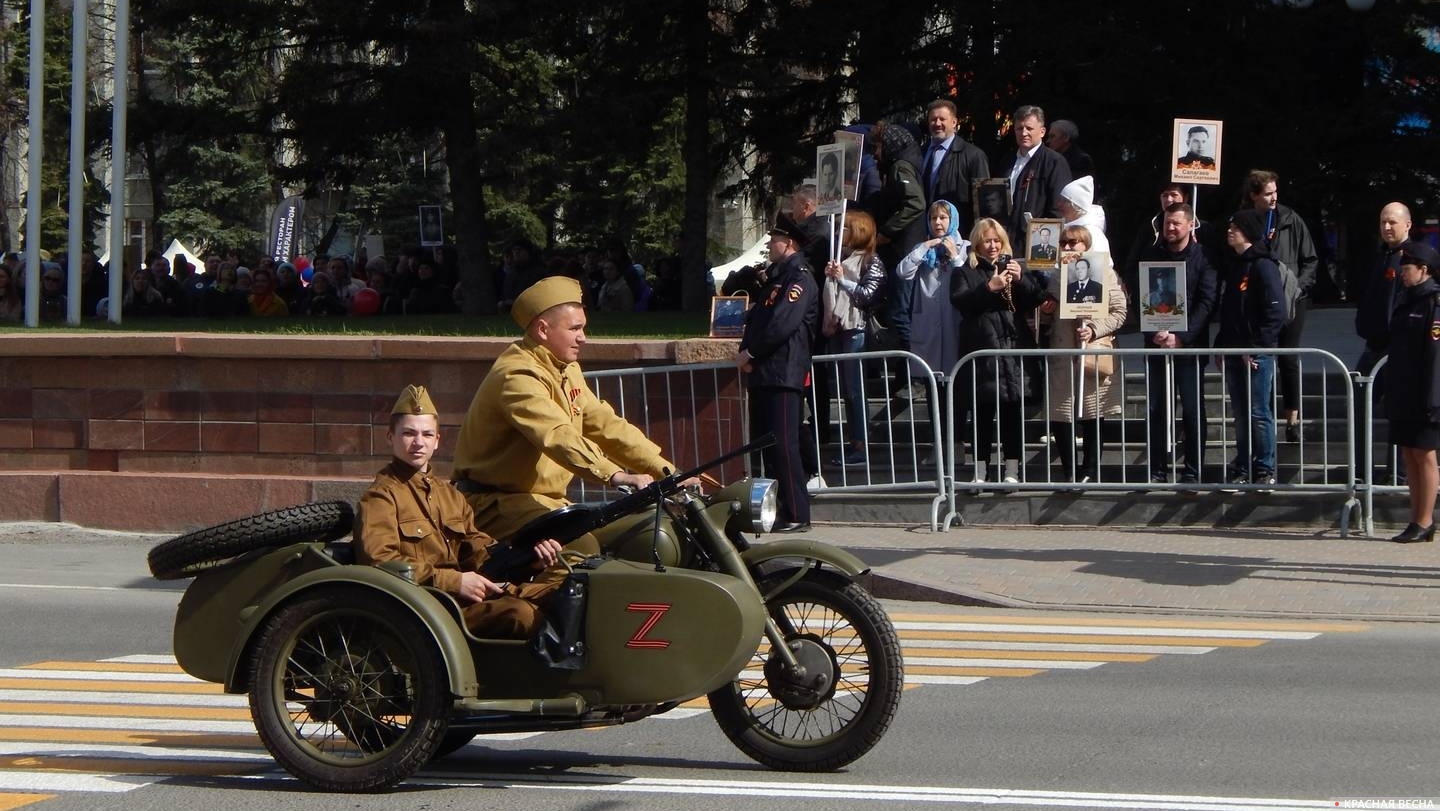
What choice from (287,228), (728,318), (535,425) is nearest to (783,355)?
(728,318)

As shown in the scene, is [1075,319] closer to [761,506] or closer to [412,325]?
[761,506]

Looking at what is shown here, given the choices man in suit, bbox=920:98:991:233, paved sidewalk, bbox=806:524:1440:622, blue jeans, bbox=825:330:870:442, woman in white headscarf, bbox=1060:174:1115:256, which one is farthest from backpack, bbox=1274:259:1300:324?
blue jeans, bbox=825:330:870:442

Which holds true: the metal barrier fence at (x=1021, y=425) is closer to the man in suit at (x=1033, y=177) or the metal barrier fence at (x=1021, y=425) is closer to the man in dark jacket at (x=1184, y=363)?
the man in dark jacket at (x=1184, y=363)

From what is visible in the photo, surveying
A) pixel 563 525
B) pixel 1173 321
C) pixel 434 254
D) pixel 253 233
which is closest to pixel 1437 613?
pixel 1173 321

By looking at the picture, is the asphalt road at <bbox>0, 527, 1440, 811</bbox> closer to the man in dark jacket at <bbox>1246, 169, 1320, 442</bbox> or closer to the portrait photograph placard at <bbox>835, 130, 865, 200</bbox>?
the man in dark jacket at <bbox>1246, 169, 1320, 442</bbox>

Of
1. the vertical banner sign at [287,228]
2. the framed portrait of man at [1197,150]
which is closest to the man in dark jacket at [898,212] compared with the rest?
the framed portrait of man at [1197,150]

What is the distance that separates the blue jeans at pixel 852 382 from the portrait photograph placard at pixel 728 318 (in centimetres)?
65

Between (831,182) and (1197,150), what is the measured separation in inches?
116

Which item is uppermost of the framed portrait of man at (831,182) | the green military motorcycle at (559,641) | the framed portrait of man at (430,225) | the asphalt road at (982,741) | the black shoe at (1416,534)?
the framed portrait of man at (430,225)

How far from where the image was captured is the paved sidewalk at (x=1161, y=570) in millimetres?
10867

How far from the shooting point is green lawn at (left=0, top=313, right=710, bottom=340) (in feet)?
64.8

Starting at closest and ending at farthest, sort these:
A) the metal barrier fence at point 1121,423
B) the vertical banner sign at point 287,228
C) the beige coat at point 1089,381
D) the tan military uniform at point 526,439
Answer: the tan military uniform at point 526,439
the metal barrier fence at point 1121,423
the beige coat at point 1089,381
the vertical banner sign at point 287,228

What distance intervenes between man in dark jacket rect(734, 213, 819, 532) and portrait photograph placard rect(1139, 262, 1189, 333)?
243 cm

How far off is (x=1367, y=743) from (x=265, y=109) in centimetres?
2464
